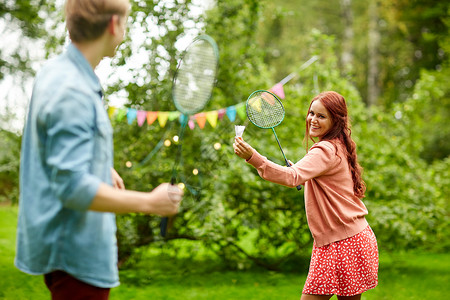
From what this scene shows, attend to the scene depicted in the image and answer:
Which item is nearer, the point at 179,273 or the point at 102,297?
the point at 102,297

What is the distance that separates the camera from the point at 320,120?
2.72m

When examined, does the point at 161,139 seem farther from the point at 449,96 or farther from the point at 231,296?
the point at 449,96

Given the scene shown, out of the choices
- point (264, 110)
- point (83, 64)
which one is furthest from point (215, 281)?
point (83, 64)

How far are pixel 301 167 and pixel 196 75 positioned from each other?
990mm

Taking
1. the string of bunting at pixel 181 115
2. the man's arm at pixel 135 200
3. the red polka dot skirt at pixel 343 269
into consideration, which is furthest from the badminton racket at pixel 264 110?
the string of bunting at pixel 181 115

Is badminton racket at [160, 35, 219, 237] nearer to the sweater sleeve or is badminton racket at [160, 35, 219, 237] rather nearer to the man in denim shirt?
the sweater sleeve

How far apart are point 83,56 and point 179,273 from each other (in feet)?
15.8

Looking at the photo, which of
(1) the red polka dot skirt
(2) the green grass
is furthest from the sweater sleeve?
(2) the green grass

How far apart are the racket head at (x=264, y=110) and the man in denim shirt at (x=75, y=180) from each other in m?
1.47

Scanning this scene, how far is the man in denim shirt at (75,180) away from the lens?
1372mm

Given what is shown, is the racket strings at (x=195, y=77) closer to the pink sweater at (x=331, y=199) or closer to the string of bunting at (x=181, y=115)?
the pink sweater at (x=331, y=199)

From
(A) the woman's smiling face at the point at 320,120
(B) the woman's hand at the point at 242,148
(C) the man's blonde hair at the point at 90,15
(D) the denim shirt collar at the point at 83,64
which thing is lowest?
(B) the woman's hand at the point at 242,148

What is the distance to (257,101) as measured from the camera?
2.96m

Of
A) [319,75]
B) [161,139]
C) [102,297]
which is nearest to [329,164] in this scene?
[102,297]
